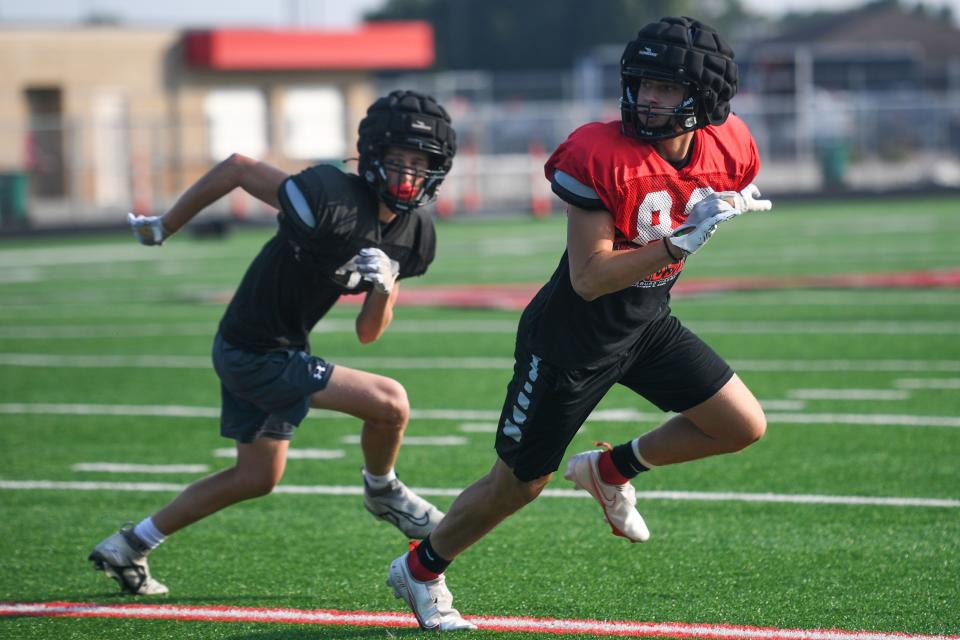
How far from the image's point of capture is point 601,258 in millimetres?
3906

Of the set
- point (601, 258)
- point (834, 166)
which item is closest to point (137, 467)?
point (601, 258)

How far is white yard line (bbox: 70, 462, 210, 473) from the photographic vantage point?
7.01 meters

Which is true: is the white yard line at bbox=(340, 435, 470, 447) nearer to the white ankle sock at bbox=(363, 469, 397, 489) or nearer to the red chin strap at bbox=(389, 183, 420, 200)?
the white ankle sock at bbox=(363, 469, 397, 489)

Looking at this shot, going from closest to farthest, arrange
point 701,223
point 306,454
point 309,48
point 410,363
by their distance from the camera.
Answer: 1. point 701,223
2. point 306,454
3. point 410,363
4. point 309,48

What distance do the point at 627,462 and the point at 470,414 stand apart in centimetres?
358

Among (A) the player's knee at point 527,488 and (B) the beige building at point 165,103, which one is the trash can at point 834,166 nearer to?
(B) the beige building at point 165,103

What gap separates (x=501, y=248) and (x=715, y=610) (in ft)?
50.9

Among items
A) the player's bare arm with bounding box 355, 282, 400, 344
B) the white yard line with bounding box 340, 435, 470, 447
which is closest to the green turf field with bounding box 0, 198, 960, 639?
the white yard line with bounding box 340, 435, 470, 447

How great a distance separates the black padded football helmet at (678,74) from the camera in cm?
397

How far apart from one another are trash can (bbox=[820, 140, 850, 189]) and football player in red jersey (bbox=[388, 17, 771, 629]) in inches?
1103

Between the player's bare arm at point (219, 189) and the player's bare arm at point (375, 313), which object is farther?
the player's bare arm at point (219, 189)

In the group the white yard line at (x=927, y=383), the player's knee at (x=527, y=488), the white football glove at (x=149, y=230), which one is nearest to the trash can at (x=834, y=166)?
the white yard line at (x=927, y=383)

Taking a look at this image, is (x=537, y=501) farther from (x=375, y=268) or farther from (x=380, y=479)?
(x=375, y=268)

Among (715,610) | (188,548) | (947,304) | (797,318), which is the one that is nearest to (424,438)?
(188,548)
